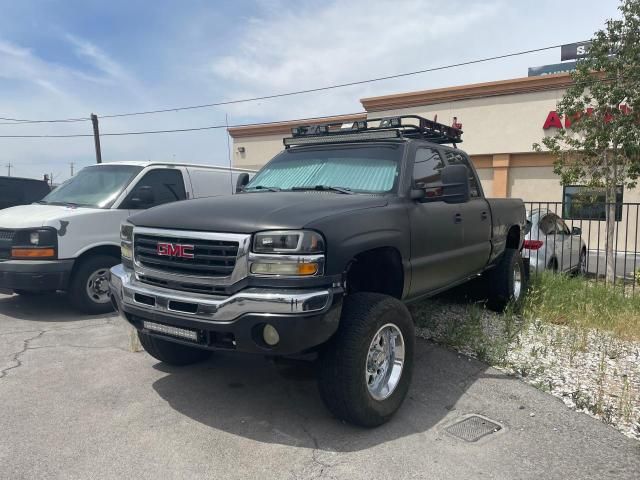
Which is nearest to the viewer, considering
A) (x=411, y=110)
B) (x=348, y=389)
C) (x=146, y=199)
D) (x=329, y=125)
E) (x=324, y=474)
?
(x=324, y=474)

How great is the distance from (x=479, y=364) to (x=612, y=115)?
7.99 meters

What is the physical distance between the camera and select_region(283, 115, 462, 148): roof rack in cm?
462

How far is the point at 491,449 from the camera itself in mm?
3152

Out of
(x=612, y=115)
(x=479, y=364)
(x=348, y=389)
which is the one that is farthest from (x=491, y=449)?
(x=612, y=115)

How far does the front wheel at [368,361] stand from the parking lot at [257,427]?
7.4 inches

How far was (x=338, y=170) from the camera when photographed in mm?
4398

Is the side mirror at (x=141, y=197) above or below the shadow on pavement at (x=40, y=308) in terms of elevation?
above

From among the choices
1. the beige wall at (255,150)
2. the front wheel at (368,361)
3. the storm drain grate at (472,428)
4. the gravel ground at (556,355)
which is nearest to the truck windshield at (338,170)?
the front wheel at (368,361)

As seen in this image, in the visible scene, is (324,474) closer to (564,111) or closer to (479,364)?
(479,364)

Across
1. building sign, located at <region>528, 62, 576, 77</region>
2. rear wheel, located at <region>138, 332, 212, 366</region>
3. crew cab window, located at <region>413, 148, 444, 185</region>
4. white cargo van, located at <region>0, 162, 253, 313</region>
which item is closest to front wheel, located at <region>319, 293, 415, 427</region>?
crew cab window, located at <region>413, 148, 444, 185</region>

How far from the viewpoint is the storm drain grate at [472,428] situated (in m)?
3.34

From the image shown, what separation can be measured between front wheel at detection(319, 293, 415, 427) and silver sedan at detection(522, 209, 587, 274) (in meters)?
5.09

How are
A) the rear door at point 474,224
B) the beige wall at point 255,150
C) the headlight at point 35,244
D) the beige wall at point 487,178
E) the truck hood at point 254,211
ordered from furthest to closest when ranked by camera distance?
the beige wall at point 255,150
the beige wall at point 487,178
the headlight at point 35,244
the rear door at point 474,224
the truck hood at point 254,211

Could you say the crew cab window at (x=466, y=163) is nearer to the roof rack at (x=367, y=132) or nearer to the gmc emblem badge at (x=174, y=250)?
the roof rack at (x=367, y=132)
